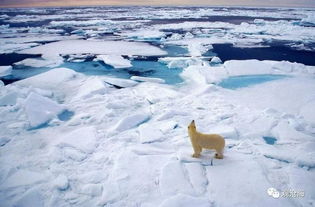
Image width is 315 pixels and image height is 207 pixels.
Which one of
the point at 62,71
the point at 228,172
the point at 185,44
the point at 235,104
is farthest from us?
the point at 185,44

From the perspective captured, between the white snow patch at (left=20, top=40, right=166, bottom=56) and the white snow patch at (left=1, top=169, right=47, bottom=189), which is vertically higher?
the white snow patch at (left=1, top=169, right=47, bottom=189)

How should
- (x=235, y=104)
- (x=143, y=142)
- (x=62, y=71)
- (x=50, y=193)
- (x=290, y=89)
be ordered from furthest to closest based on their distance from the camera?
(x=62, y=71) < (x=290, y=89) < (x=235, y=104) < (x=143, y=142) < (x=50, y=193)

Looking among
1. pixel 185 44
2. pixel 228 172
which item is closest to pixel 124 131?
pixel 228 172

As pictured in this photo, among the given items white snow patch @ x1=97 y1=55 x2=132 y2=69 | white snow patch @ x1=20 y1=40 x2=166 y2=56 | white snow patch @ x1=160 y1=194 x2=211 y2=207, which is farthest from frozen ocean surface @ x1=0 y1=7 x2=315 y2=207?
white snow patch @ x1=20 y1=40 x2=166 y2=56

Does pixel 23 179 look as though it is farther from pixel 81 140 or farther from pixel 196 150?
pixel 196 150

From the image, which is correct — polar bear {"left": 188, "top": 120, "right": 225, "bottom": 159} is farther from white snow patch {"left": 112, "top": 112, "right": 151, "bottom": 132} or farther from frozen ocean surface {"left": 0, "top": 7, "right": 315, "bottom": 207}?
white snow patch {"left": 112, "top": 112, "right": 151, "bottom": 132}

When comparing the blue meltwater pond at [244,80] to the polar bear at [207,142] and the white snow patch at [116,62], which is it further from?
the white snow patch at [116,62]

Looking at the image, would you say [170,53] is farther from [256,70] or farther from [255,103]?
[255,103]

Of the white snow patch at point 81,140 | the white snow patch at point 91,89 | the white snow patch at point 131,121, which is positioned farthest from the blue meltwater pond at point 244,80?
the white snow patch at point 81,140
